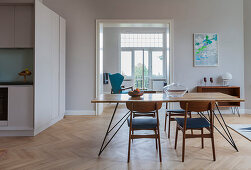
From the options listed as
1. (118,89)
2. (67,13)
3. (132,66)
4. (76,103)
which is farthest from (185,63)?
(132,66)

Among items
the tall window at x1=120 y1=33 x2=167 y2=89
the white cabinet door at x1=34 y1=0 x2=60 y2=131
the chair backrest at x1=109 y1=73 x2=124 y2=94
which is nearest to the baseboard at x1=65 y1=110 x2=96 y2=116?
the white cabinet door at x1=34 y1=0 x2=60 y2=131

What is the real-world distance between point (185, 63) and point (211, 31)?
1.08 m

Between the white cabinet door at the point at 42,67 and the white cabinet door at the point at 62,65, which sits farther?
the white cabinet door at the point at 62,65

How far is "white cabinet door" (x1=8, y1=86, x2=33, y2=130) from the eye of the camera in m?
3.20

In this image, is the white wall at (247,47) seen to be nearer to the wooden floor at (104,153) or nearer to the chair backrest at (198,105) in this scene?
the wooden floor at (104,153)

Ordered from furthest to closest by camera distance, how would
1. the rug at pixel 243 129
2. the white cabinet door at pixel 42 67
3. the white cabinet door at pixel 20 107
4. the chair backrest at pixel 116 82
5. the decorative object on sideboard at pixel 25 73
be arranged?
the chair backrest at pixel 116 82
the decorative object on sideboard at pixel 25 73
the white cabinet door at pixel 42 67
the white cabinet door at pixel 20 107
the rug at pixel 243 129

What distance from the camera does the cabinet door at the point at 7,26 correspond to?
334 centimetres

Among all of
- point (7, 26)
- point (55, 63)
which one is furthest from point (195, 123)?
point (7, 26)

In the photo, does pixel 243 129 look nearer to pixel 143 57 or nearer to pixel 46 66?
pixel 46 66

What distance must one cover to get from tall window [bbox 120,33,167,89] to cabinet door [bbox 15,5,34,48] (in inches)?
212

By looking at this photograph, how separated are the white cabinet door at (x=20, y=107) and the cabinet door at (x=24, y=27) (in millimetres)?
830

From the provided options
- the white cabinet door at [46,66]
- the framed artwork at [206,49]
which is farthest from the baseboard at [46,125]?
the framed artwork at [206,49]

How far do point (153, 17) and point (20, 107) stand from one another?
147 inches

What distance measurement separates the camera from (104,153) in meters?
2.44
